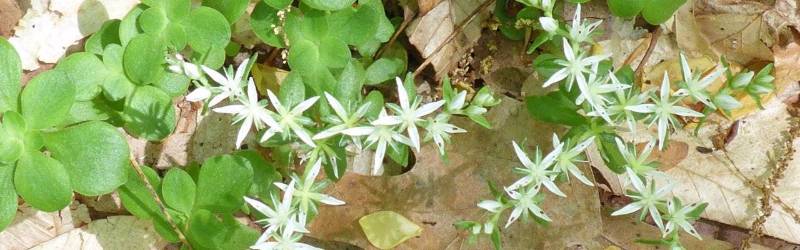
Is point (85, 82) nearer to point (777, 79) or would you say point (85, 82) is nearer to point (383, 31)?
point (383, 31)

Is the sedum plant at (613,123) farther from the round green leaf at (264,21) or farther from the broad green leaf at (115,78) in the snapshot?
the broad green leaf at (115,78)

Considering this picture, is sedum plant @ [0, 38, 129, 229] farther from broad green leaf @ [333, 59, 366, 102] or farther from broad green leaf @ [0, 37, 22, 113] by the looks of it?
broad green leaf @ [333, 59, 366, 102]

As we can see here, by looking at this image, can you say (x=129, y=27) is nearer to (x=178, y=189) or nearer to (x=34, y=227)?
(x=178, y=189)

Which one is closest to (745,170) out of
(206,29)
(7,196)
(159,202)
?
(206,29)

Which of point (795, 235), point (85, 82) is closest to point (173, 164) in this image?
point (85, 82)

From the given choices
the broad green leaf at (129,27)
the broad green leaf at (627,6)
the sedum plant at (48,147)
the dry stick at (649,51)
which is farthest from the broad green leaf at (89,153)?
the dry stick at (649,51)

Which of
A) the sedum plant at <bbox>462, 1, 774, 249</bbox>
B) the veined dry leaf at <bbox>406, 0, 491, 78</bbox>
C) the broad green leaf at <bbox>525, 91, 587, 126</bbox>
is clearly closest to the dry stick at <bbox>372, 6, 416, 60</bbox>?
the veined dry leaf at <bbox>406, 0, 491, 78</bbox>
